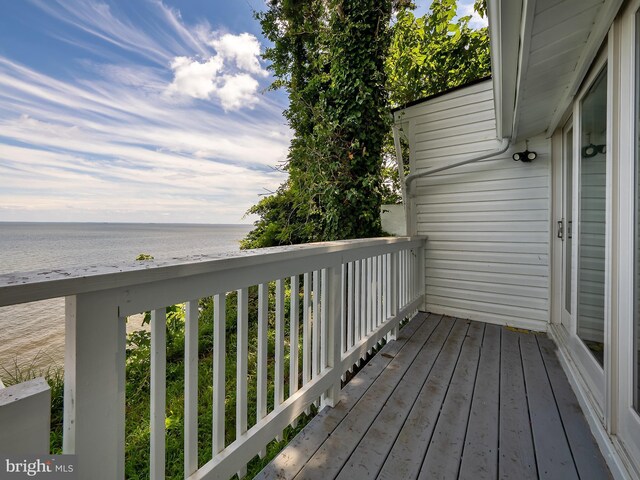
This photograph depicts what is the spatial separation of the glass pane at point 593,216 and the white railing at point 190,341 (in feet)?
4.76

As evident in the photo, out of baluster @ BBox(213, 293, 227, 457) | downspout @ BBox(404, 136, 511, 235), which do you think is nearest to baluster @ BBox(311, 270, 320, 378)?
baluster @ BBox(213, 293, 227, 457)

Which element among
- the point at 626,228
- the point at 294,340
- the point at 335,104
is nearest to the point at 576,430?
the point at 626,228

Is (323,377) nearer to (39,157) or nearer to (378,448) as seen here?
(378,448)

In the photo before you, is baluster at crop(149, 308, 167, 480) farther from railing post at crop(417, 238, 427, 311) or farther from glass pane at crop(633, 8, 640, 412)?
railing post at crop(417, 238, 427, 311)

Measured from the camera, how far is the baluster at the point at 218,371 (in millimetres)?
1183

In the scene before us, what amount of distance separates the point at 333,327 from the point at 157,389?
1.13 metres

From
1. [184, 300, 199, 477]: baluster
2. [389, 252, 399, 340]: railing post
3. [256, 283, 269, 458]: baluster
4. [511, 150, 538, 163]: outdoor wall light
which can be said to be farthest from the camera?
[511, 150, 538, 163]: outdoor wall light

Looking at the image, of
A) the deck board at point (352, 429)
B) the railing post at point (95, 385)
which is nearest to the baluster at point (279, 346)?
the deck board at point (352, 429)

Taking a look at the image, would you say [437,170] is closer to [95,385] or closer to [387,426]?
[387,426]

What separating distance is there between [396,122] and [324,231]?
1.87m

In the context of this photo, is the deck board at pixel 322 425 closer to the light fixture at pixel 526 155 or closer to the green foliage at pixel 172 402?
the green foliage at pixel 172 402

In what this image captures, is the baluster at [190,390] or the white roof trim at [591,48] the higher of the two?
the white roof trim at [591,48]

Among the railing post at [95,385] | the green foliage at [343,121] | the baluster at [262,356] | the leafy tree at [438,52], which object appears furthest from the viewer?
the leafy tree at [438,52]

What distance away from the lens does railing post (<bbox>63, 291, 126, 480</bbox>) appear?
0.74m
